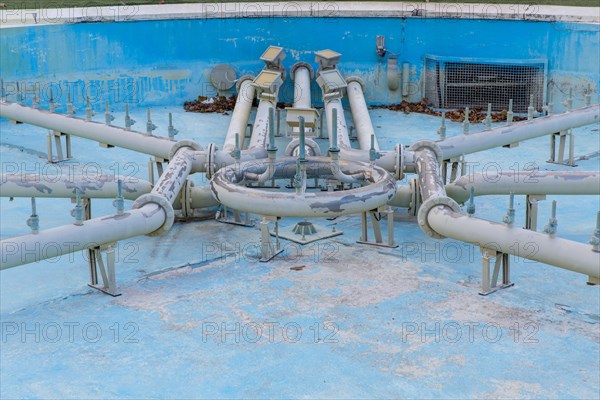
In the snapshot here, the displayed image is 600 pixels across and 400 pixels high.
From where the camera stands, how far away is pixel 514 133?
1145 centimetres

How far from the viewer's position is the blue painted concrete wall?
15.6m

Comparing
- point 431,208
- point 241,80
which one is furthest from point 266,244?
point 241,80

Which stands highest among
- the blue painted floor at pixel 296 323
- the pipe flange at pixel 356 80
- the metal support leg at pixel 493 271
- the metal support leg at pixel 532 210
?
the pipe flange at pixel 356 80

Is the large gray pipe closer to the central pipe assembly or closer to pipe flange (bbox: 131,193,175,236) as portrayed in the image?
the central pipe assembly

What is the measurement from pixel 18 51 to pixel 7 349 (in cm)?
897

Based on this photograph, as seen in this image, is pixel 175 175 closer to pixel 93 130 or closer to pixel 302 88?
pixel 93 130

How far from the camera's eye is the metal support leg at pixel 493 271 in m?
8.12

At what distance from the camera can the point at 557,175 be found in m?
9.30

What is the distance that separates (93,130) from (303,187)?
4035 mm

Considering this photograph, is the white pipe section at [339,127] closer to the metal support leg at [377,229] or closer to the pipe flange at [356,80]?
the metal support leg at [377,229]

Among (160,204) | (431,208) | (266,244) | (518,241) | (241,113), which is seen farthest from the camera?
(241,113)

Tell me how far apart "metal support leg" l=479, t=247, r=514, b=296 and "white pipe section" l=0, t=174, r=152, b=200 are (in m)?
3.88

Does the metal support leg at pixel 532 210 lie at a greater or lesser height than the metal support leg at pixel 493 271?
greater

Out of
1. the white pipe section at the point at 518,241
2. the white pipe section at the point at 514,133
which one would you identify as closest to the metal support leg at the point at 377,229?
the white pipe section at the point at 518,241
